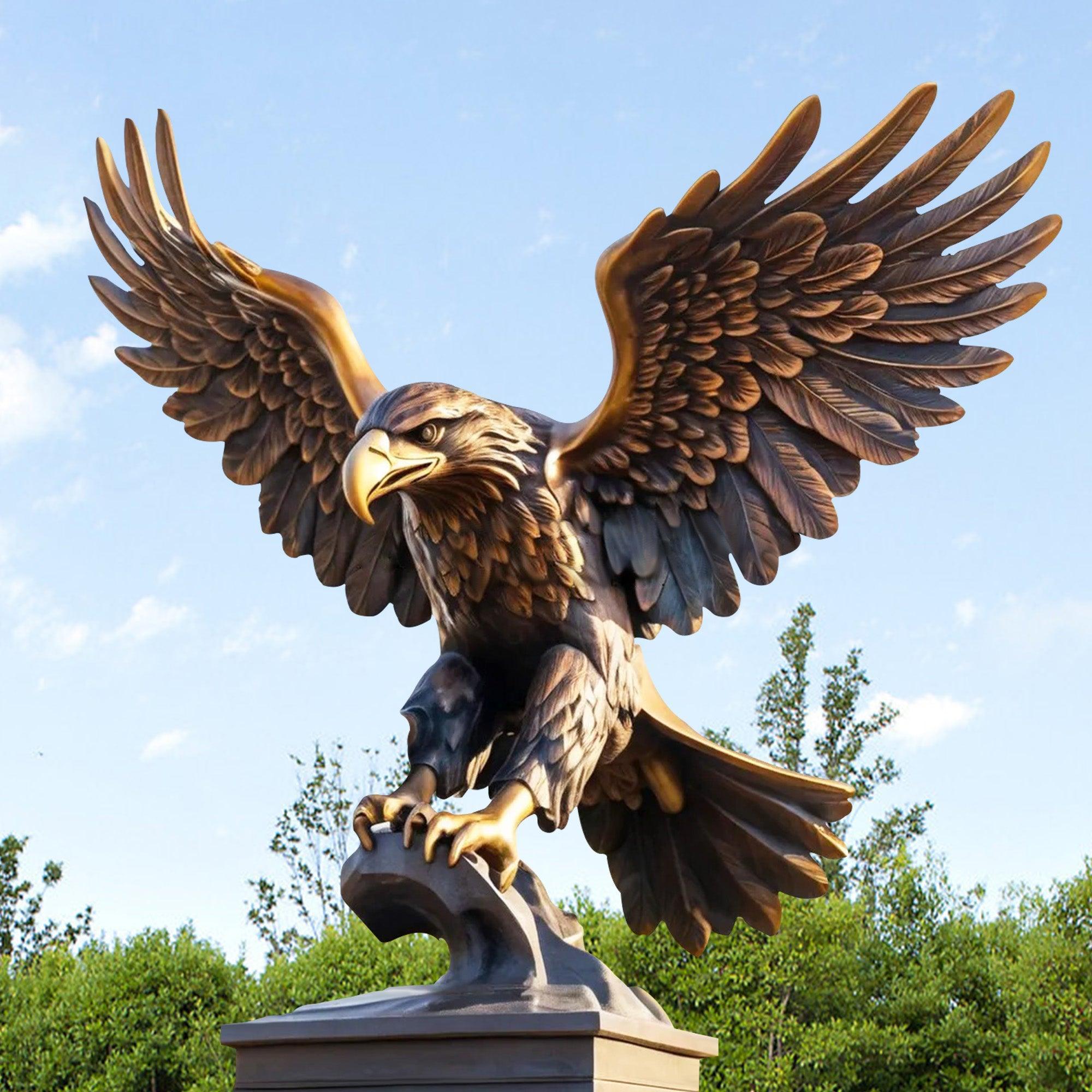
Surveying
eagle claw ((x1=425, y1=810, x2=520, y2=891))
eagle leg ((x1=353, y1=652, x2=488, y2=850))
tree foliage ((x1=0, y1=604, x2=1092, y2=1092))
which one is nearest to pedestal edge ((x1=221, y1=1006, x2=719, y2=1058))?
eagle claw ((x1=425, y1=810, x2=520, y2=891))

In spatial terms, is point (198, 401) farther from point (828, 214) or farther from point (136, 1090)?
point (136, 1090)

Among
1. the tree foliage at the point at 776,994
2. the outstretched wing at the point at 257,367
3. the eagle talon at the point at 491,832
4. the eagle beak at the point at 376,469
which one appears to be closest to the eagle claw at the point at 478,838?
the eagle talon at the point at 491,832

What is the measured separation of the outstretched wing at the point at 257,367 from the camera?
359cm

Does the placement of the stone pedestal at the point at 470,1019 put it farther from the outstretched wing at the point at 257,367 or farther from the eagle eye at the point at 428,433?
the outstretched wing at the point at 257,367

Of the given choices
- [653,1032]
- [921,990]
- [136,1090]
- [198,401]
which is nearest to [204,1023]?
[136,1090]

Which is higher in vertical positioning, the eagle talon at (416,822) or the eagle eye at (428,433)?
the eagle eye at (428,433)

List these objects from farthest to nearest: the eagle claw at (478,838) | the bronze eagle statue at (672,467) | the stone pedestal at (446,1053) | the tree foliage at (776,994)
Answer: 1. the tree foliage at (776,994)
2. the bronze eagle statue at (672,467)
3. the eagle claw at (478,838)
4. the stone pedestal at (446,1053)

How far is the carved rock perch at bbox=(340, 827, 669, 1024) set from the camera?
9.36ft

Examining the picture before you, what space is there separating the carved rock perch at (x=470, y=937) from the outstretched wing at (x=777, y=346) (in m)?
0.83

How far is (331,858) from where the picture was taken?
14.0m

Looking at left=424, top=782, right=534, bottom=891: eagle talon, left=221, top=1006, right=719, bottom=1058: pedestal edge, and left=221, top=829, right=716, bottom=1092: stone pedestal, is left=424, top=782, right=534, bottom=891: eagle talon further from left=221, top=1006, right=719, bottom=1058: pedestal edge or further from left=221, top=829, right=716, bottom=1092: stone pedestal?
left=221, top=1006, right=719, bottom=1058: pedestal edge

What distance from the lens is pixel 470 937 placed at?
2957 mm

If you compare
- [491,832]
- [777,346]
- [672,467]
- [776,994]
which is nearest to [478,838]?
[491,832]

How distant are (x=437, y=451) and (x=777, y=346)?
2.82 feet
